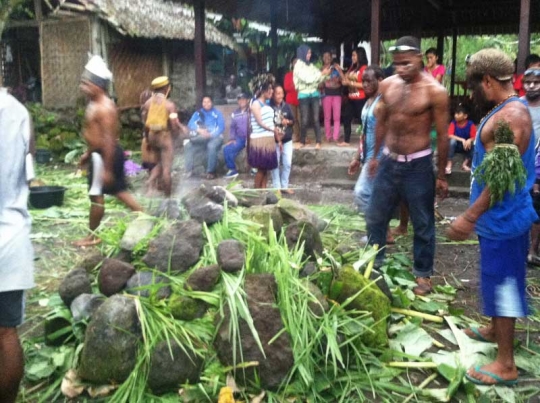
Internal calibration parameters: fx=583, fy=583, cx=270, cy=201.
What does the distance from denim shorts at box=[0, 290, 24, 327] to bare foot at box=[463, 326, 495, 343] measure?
2.81 m

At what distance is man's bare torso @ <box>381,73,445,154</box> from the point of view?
457 cm

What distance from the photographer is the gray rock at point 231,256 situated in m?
3.66

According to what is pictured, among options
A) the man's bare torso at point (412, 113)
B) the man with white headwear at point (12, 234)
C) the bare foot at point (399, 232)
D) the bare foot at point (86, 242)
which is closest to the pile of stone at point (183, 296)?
the man with white headwear at point (12, 234)

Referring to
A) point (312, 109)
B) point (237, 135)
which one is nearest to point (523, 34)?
point (312, 109)

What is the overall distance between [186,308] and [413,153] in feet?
7.37

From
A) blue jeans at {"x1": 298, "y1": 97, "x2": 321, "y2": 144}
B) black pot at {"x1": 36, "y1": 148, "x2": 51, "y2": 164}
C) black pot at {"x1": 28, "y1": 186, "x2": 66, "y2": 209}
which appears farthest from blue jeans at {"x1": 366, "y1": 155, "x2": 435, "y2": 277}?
black pot at {"x1": 36, "y1": 148, "x2": 51, "y2": 164}

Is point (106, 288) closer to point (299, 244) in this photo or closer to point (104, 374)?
point (104, 374)

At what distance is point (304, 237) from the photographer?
422 centimetres

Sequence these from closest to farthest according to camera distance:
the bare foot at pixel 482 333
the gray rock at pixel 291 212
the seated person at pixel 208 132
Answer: the bare foot at pixel 482 333, the gray rock at pixel 291 212, the seated person at pixel 208 132

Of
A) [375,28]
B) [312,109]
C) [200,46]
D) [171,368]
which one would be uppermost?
[375,28]

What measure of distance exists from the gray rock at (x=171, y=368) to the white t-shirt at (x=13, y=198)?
850 millimetres

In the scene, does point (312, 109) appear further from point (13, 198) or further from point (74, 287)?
point (13, 198)

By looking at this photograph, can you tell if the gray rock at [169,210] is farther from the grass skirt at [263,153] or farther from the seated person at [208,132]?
the seated person at [208,132]

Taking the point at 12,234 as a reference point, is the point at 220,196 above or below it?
below
